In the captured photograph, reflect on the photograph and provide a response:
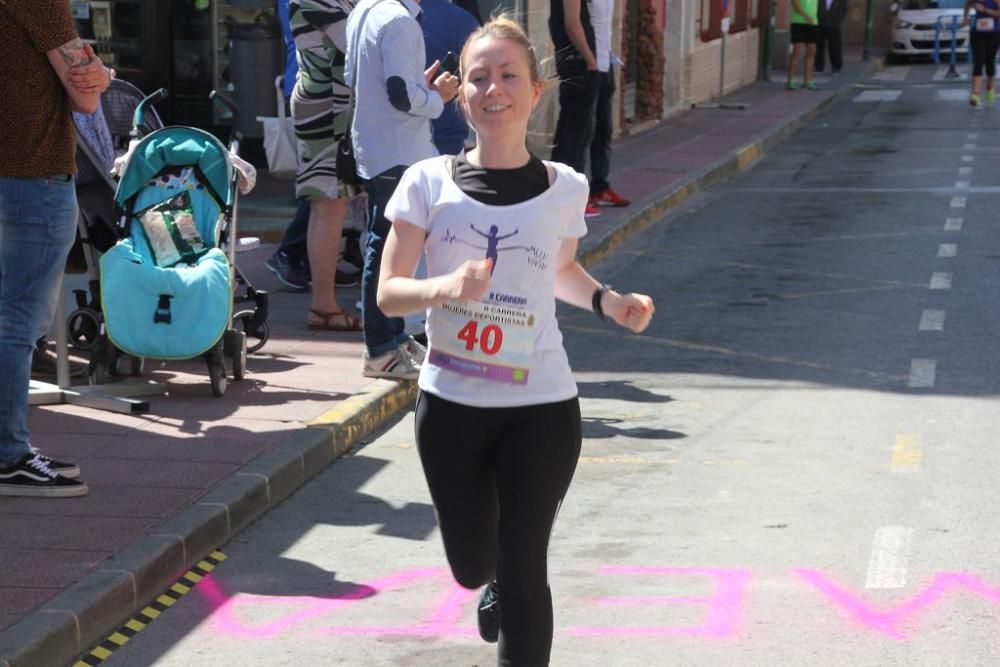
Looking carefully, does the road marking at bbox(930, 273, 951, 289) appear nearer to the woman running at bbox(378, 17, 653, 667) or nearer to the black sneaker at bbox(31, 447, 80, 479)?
the black sneaker at bbox(31, 447, 80, 479)

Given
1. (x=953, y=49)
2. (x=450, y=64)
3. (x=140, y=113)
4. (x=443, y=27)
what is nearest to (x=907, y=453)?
(x=450, y=64)

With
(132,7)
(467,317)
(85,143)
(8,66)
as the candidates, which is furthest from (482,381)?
(132,7)

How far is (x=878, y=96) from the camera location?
29938mm

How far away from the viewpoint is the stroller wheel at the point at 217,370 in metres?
7.61

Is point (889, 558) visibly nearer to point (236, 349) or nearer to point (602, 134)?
point (236, 349)

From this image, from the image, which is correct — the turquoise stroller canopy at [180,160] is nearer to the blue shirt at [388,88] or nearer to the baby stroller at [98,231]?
the baby stroller at [98,231]

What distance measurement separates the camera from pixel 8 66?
19.1ft

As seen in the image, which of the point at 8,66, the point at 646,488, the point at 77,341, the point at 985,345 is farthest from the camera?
the point at 985,345

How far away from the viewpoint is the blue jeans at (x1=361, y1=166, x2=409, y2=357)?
7816 millimetres

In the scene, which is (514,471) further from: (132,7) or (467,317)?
(132,7)

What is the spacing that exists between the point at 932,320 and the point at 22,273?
19.2ft

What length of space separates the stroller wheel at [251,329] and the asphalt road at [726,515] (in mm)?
1048

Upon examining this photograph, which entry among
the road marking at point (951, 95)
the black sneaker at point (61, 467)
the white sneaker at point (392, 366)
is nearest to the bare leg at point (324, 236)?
the white sneaker at point (392, 366)

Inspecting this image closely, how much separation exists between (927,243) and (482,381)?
975 cm
